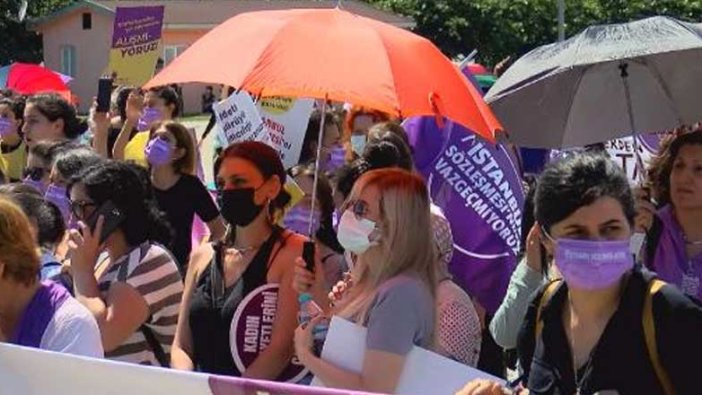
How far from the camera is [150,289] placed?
14.5ft

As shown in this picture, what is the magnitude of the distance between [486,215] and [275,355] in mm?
1884

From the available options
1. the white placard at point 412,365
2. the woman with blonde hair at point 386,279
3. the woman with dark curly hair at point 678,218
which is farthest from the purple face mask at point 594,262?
the woman with dark curly hair at point 678,218

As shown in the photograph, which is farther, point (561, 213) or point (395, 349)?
point (395, 349)

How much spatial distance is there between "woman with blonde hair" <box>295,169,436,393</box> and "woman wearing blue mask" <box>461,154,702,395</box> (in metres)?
0.51

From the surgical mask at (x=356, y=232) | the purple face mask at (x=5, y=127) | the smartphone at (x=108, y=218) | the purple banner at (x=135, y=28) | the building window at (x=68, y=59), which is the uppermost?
the surgical mask at (x=356, y=232)

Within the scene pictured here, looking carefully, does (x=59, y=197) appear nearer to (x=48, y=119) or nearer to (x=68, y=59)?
(x=48, y=119)

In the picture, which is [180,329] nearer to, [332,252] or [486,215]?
[332,252]

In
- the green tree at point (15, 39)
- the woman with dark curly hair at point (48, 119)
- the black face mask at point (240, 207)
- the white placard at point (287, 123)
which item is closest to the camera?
the black face mask at point (240, 207)

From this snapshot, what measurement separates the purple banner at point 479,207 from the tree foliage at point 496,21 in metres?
39.6

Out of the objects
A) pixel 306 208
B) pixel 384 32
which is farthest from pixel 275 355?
pixel 306 208

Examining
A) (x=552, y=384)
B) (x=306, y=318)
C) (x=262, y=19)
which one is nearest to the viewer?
(x=552, y=384)

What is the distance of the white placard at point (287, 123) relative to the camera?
765cm

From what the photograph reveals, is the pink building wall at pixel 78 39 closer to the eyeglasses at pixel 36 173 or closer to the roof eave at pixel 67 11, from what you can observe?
the roof eave at pixel 67 11

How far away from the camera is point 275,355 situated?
4258 mm
